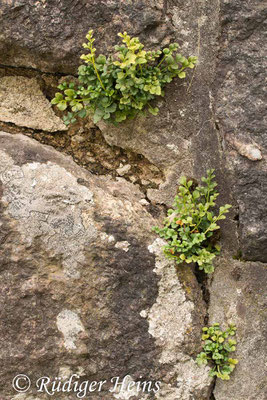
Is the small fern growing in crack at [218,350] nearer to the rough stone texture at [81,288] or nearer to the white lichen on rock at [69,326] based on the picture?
the rough stone texture at [81,288]

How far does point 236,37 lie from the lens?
1791 mm

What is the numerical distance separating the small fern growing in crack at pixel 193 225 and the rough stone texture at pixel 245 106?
0.32 feet

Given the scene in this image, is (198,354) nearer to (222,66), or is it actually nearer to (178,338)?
(178,338)

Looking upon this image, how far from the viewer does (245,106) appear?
179cm

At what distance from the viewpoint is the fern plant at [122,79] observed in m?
1.75

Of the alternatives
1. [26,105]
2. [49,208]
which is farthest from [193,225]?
A: [26,105]

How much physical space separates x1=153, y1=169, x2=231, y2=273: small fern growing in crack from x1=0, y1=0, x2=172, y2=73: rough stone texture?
0.56 metres

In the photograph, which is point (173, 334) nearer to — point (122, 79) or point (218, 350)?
point (218, 350)

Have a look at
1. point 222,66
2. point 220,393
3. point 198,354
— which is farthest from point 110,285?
point 222,66

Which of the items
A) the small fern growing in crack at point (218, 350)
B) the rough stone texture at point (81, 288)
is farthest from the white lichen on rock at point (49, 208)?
the small fern growing in crack at point (218, 350)

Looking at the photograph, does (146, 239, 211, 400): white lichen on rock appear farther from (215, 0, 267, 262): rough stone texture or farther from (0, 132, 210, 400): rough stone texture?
(215, 0, 267, 262): rough stone texture

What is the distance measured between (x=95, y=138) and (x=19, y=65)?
0.40 meters

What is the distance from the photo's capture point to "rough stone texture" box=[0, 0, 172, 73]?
1.80 m

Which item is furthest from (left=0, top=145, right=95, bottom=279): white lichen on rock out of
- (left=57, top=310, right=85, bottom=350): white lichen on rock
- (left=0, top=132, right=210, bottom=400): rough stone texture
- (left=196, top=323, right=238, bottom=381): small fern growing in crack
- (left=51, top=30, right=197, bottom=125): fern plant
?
(left=196, top=323, right=238, bottom=381): small fern growing in crack
